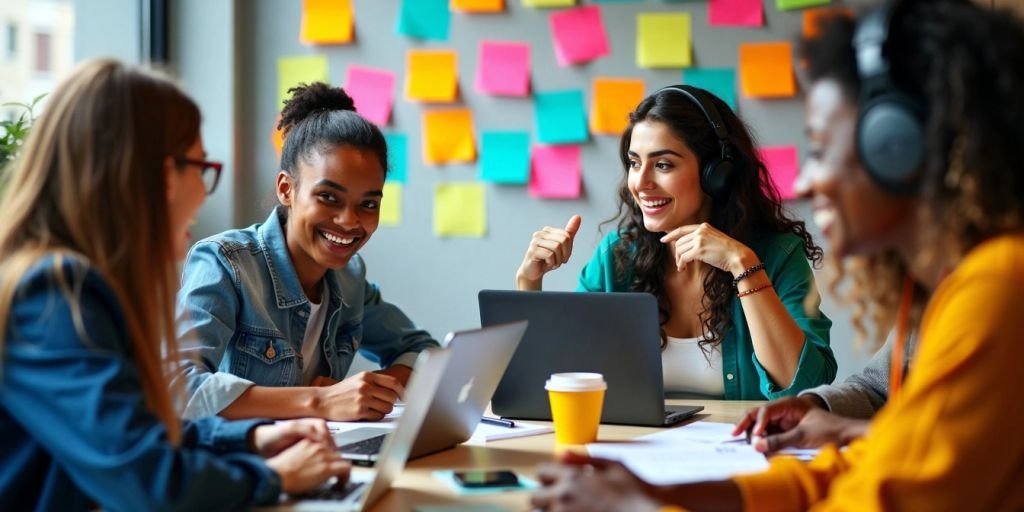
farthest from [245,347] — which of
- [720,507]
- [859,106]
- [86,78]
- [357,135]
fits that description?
[859,106]

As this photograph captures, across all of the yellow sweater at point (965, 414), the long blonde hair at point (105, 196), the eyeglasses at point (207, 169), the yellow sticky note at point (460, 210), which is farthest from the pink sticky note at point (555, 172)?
the yellow sweater at point (965, 414)

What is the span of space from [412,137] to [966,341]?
2.05m

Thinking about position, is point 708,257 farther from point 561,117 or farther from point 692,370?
point 561,117

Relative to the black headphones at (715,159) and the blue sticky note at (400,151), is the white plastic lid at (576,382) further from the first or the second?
the blue sticky note at (400,151)

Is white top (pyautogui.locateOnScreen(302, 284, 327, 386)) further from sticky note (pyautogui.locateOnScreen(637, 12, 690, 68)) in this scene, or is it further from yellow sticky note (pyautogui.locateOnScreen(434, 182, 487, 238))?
sticky note (pyautogui.locateOnScreen(637, 12, 690, 68))

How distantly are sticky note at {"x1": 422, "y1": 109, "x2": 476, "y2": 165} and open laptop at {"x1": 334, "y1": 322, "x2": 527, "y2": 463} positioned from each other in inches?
51.3

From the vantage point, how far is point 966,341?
0.77 m

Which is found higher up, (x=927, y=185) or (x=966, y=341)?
(x=927, y=185)

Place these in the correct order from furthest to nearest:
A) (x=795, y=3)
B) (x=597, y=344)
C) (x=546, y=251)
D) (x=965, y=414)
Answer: (x=795, y=3) < (x=546, y=251) < (x=597, y=344) < (x=965, y=414)

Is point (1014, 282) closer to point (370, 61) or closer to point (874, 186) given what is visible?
point (874, 186)

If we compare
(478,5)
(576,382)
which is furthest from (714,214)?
(478,5)

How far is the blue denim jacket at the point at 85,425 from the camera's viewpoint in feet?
2.93

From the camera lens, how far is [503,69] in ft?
8.55

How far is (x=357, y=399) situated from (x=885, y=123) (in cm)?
91
